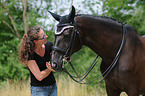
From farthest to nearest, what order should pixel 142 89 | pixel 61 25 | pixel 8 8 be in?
1. pixel 8 8
2. pixel 142 89
3. pixel 61 25

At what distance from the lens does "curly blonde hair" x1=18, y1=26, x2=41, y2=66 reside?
101 inches

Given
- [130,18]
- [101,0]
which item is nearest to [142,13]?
[130,18]

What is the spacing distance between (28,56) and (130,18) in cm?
526

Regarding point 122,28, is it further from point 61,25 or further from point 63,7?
point 63,7

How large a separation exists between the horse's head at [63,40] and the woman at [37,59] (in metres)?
0.22

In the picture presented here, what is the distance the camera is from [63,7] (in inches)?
329

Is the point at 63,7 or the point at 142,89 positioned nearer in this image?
the point at 142,89

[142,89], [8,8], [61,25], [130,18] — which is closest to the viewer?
[61,25]

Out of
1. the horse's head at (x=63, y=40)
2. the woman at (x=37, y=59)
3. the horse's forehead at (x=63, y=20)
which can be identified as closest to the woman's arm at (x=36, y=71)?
the woman at (x=37, y=59)

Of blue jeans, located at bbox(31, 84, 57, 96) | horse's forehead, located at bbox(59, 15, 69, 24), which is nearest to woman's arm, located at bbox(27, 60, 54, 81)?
blue jeans, located at bbox(31, 84, 57, 96)

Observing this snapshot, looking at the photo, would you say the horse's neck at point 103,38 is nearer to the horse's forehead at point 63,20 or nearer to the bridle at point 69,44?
the bridle at point 69,44

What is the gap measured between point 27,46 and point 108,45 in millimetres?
1249

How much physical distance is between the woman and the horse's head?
22 centimetres

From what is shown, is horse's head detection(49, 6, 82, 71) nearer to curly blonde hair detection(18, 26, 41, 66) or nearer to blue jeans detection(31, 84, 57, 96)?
curly blonde hair detection(18, 26, 41, 66)
